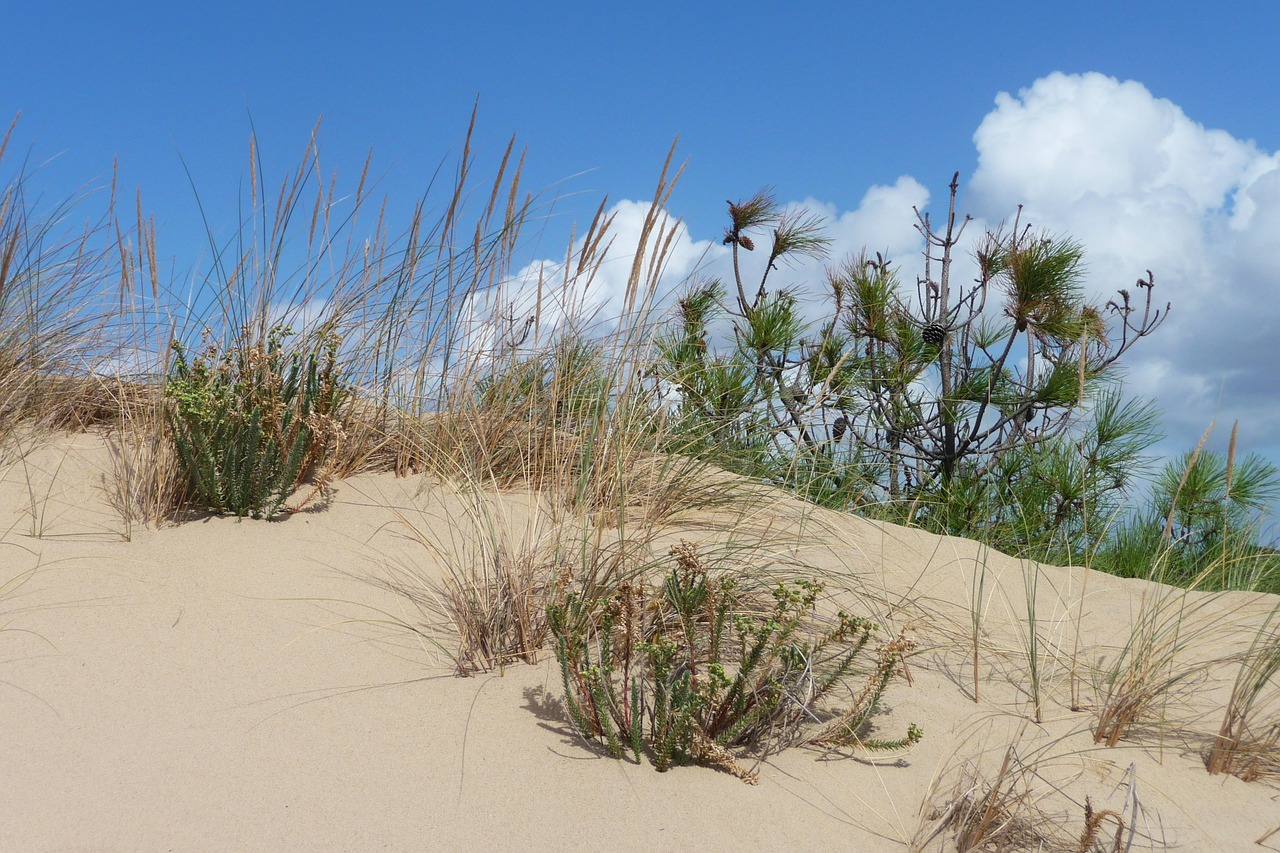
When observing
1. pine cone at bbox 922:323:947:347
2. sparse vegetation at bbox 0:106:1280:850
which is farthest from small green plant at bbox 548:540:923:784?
pine cone at bbox 922:323:947:347

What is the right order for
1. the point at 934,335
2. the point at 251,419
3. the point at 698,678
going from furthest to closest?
the point at 934,335 < the point at 251,419 < the point at 698,678

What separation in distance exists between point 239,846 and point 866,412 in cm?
473

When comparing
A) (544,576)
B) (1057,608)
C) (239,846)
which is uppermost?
(1057,608)

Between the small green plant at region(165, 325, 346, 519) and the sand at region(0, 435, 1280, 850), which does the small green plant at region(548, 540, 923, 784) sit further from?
the small green plant at region(165, 325, 346, 519)

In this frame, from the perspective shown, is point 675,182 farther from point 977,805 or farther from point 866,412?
point 866,412

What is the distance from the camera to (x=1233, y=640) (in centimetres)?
317

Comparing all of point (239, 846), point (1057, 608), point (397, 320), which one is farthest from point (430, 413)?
point (1057, 608)

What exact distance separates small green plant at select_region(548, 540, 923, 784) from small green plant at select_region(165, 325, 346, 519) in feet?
4.40

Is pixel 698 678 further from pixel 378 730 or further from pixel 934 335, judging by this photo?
pixel 934 335

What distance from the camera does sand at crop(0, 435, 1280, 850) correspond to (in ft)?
6.26

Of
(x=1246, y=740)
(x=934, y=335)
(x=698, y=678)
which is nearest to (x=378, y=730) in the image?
(x=698, y=678)

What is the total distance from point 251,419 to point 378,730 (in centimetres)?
135

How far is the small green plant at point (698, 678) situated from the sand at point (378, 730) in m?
0.07

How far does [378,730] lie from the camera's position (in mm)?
2188
